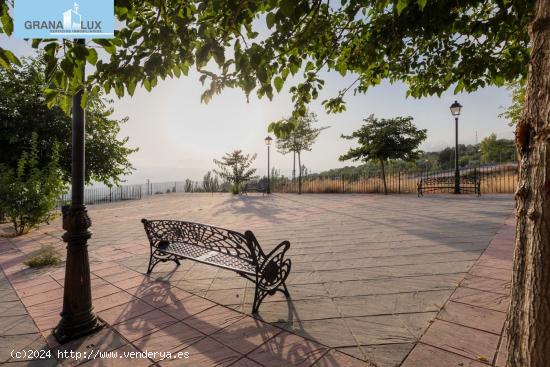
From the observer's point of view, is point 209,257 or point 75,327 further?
point 209,257

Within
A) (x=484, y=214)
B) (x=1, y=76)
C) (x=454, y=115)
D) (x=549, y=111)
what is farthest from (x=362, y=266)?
(x=1, y=76)

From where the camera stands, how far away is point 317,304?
3107 millimetres

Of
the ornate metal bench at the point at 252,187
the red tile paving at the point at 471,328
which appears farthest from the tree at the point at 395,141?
the red tile paving at the point at 471,328

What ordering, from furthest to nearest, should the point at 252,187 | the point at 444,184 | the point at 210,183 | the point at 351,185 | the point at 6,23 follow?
the point at 210,183, the point at 252,187, the point at 351,185, the point at 444,184, the point at 6,23

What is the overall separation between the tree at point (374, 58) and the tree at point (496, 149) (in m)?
45.6

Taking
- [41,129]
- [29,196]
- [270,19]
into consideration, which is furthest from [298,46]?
[41,129]

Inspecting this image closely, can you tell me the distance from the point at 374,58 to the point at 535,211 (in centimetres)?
306

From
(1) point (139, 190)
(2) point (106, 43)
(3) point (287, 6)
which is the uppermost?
(3) point (287, 6)

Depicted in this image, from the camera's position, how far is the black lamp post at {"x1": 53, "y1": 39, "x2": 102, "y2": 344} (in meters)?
Result: 2.64

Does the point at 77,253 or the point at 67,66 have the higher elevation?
the point at 67,66

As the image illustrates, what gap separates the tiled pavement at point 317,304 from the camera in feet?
7.55

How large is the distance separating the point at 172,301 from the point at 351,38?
4.30 m

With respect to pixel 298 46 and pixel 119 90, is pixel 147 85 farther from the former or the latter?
pixel 298 46

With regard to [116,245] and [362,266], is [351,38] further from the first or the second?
[116,245]
